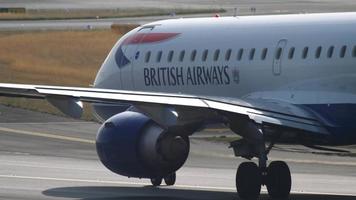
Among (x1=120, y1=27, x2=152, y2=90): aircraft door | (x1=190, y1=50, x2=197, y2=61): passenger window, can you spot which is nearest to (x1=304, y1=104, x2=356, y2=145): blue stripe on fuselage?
(x1=190, y1=50, x2=197, y2=61): passenger window

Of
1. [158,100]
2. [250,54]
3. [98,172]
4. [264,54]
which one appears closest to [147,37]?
[250,54]

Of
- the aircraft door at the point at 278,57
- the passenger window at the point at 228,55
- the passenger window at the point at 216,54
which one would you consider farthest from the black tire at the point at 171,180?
the aircraft door at the point at 278,57

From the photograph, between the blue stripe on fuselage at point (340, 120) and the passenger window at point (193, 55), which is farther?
the passenger window at point (193, 55)

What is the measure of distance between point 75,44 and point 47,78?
17.0m

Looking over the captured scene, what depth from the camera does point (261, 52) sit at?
2673 centimetres

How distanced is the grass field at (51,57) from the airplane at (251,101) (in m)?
21.3

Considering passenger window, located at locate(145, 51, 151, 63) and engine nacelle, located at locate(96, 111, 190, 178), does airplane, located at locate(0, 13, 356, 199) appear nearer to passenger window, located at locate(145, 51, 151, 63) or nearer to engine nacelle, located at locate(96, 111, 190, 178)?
engine nacelle, located at locate(96, 111, 190, 178)

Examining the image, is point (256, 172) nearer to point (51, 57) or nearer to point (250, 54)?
point (250, 54)

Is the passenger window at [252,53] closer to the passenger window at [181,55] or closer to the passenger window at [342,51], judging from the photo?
the passenger window at [181,55]

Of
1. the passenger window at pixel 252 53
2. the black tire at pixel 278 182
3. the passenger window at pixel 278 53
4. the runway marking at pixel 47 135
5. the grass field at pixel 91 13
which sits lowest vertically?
the grass field at pixel 91 13

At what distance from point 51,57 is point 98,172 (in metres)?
38.1

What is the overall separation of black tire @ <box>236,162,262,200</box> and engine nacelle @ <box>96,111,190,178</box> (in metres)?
1.19

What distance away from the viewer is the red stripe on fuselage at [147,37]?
2950 centimetres

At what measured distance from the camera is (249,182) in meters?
25.2
